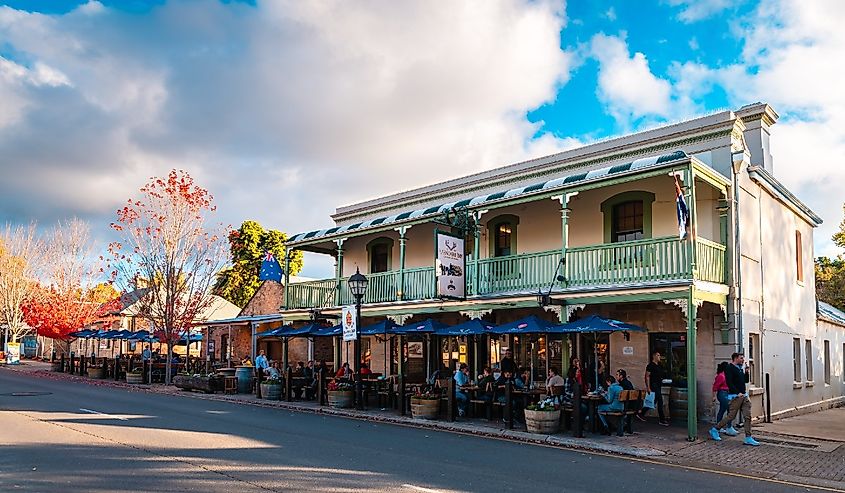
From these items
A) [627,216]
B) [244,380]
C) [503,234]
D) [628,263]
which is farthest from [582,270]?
[244,380]

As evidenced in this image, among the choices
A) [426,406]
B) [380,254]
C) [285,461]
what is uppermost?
[380,254]

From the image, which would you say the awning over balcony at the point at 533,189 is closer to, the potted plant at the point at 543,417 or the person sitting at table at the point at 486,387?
the person sitting at table at the point at 486,387

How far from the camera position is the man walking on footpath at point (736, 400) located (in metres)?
13.7

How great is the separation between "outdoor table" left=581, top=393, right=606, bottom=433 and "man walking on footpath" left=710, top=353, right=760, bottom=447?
2246 millimetres

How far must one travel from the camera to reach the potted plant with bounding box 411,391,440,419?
17.1m

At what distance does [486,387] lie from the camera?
17.3 meters

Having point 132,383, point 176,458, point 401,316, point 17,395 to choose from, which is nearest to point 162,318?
point 132,383

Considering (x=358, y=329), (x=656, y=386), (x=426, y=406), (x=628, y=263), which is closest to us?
(x=628, y=263)

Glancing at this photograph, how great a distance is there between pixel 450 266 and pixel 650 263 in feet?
17.5

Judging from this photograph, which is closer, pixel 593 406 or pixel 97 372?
pixel 593 406

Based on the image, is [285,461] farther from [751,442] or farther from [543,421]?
[751,442]

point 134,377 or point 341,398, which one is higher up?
point 341,398

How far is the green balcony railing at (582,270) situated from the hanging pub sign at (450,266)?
19.7 inches

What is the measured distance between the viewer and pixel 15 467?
948cm
